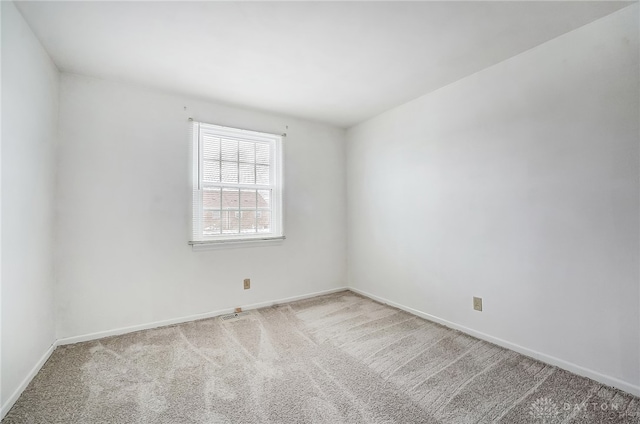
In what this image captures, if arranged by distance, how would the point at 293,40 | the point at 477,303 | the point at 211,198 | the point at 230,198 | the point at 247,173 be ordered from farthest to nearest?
the point at 247,173 → the point at 230,198 → the point at 211,198 → the point at 477,303 → the point at 293,40

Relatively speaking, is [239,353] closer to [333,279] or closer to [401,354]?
[401,354]

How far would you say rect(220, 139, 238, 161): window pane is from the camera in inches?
119

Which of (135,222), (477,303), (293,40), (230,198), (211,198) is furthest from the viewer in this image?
(230,198)

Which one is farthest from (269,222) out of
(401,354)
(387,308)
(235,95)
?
(401,354)

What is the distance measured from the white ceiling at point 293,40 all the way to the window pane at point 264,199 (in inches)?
46.1

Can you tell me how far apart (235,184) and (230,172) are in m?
0.15

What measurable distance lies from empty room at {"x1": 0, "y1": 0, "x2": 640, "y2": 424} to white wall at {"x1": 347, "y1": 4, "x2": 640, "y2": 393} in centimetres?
1

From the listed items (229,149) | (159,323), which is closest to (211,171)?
(229,149)

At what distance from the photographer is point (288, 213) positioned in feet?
11.1

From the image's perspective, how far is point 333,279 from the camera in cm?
376

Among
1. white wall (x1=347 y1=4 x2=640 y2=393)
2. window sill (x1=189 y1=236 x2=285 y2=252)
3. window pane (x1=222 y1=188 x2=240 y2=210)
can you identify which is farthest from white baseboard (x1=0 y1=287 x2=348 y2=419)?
white wall (x1=347 y1=4 x2=640 y2=393)

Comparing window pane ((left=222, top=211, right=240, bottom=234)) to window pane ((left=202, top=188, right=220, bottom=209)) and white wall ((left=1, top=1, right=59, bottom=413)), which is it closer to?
window pane ((left=202, top=188, right=220, bottom=209))

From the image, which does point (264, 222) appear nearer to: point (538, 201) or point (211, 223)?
point (211, 223)

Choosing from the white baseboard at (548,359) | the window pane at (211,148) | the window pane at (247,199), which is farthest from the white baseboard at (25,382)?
the white baseboard at (548,359)
